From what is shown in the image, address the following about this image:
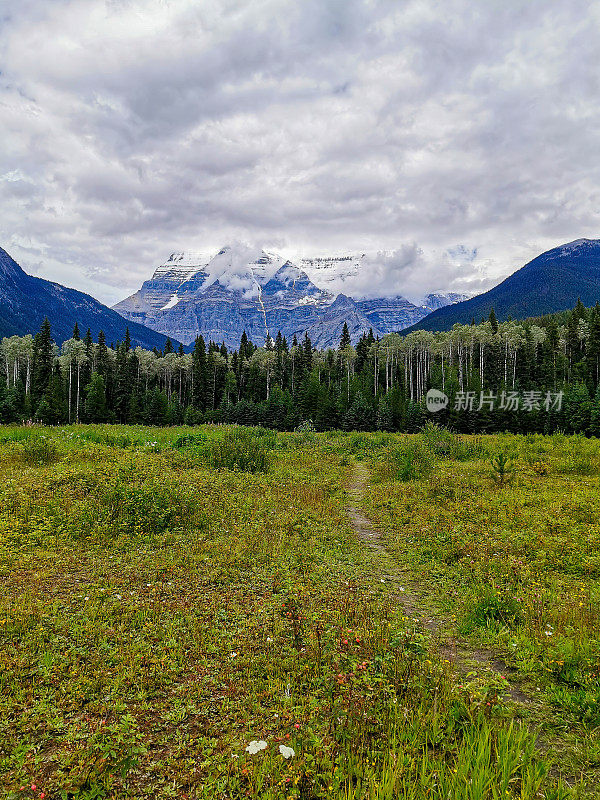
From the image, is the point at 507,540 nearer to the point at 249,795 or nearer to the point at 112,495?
the point at 249,795

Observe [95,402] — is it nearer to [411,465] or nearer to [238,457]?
[238,457]

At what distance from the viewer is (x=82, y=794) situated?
3.54m

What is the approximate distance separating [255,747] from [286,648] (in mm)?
2001

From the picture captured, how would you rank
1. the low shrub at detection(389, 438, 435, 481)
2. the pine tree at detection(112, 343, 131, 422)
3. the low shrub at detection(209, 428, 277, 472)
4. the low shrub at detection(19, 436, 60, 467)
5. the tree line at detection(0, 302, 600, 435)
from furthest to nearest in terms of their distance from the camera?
the pine tree at detection(112, 343, 131, 422), the tree line at detection(0, 302, 600, 435), the low shrub at detection(209, 428, 277, 472), the low shrub at detection(389, 438, 435, 481), the low shrub at detection(19, 436, 60, 467)

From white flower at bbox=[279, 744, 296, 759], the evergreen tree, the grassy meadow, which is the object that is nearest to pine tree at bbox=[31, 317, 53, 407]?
the evergreen tree

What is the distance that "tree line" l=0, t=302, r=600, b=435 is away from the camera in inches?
2409

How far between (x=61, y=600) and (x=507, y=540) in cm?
999

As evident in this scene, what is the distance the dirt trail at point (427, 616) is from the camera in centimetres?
550

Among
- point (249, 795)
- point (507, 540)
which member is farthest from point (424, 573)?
point (249, 795)

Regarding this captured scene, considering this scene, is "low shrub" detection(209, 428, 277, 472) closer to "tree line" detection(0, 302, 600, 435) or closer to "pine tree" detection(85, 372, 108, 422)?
"tree line" detection(0, 302, 600, 435)

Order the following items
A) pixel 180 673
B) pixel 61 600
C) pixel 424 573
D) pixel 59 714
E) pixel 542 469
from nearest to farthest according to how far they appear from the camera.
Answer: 1. pixel 59 714
2. pixel 180 673
3. pixel 61 600
4. pixel 424 573
5. pixel 542 469

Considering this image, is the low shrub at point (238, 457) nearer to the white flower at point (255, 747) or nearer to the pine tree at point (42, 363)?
the white flower at point (255, 747)

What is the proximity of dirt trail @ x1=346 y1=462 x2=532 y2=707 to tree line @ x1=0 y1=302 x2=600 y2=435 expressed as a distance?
177 feet

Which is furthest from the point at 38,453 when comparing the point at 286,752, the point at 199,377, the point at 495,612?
the point at 199,377
